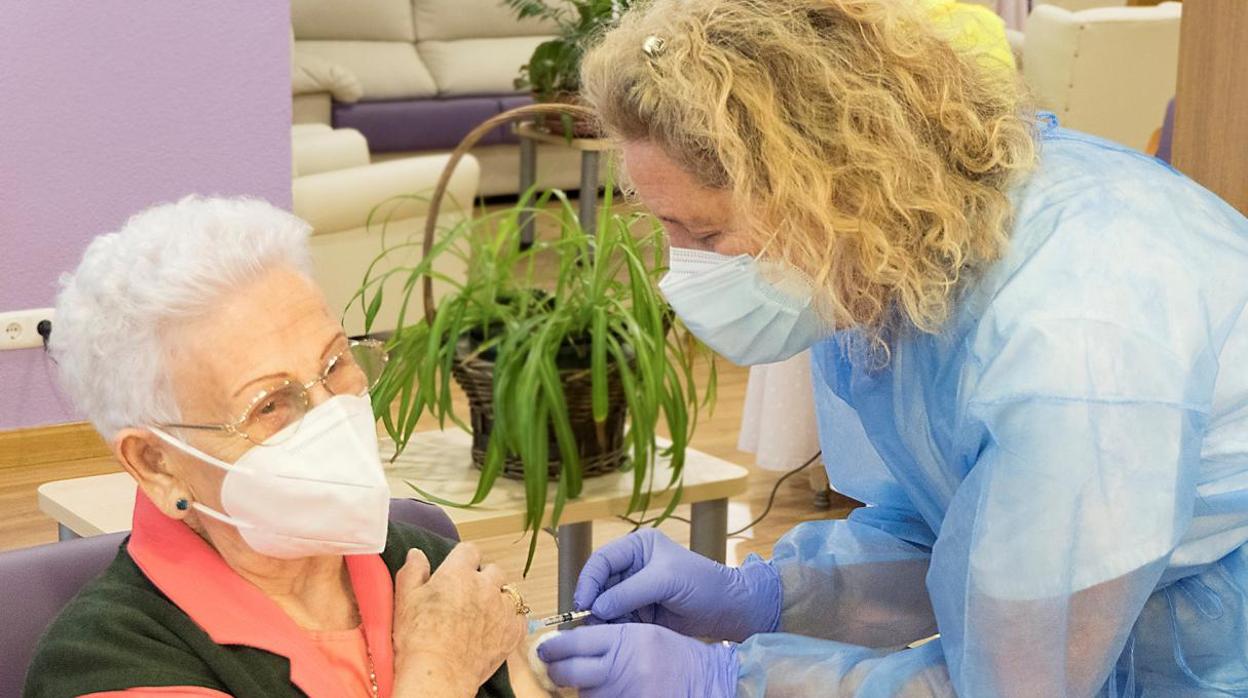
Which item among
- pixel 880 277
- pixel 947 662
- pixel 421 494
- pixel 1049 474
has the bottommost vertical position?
pixel 421 494

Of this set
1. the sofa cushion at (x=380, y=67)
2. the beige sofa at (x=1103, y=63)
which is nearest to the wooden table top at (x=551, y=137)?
the sofa cushion at (x=380, y=67)

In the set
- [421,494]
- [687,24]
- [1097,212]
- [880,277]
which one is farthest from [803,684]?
[421,494]

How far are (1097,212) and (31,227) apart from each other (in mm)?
2862

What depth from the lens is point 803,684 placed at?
1.64m

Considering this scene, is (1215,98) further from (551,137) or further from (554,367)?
(551,137)

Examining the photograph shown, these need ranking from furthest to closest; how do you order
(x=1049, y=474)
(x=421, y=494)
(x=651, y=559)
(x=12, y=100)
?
(x=12, y=100), (x=421, y=494), (x=651, y=559), (x=1049, y=474)

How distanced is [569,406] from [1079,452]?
1.22m

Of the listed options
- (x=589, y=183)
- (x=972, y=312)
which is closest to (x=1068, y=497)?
(x=972, y=312)

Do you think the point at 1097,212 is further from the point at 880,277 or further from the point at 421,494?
the point at 421,494

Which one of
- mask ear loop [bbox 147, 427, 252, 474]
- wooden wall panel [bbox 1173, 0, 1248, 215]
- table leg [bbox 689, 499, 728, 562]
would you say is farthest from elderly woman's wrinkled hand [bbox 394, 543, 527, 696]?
wooden wall panel [bbox 1173, 0, 1248, 215]

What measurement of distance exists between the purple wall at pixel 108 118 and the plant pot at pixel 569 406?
5.01ft

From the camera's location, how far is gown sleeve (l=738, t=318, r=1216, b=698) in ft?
4.57

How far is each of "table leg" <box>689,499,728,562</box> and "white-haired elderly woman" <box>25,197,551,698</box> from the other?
1.12 m

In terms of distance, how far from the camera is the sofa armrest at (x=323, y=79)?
265 inches
